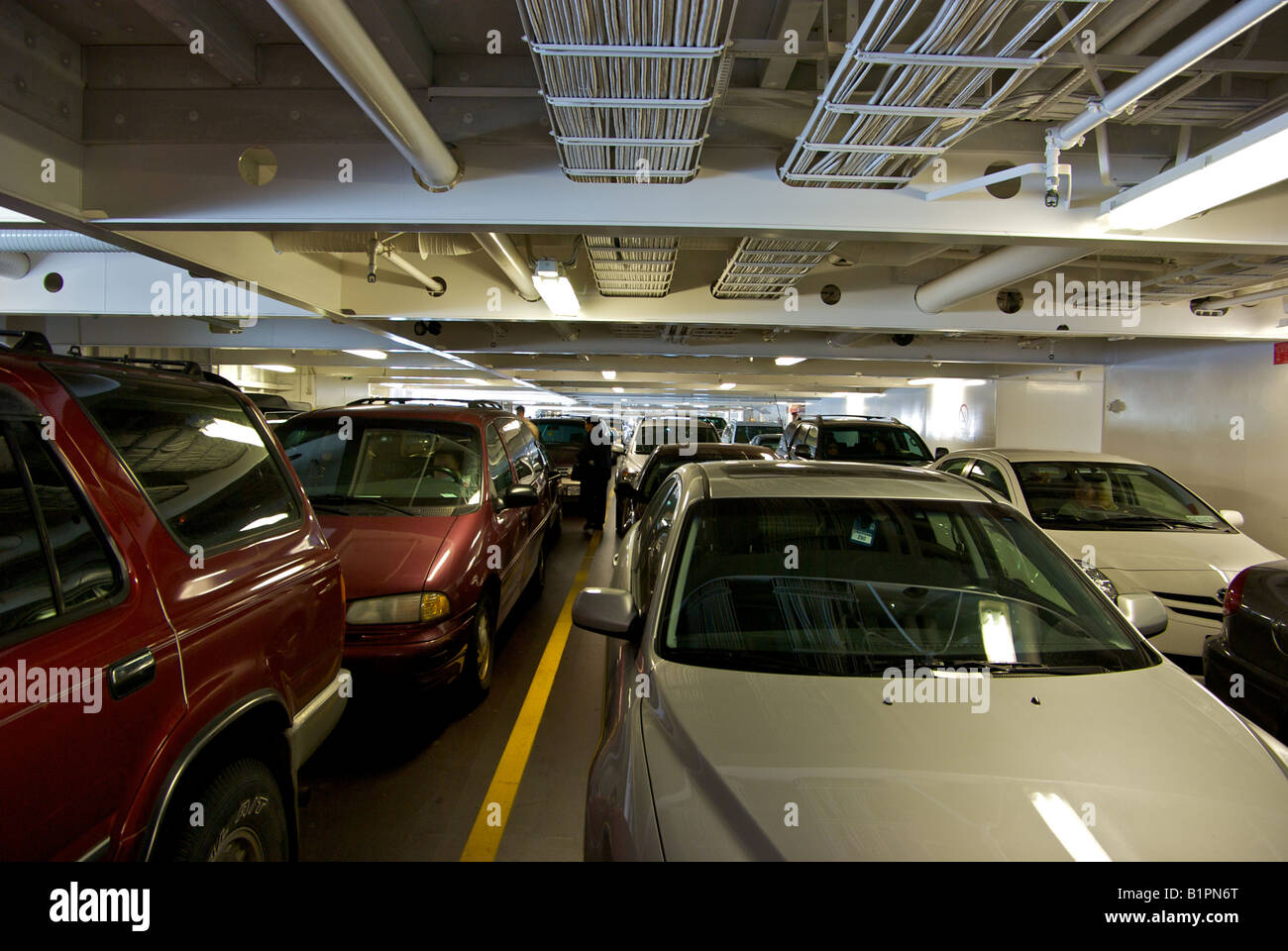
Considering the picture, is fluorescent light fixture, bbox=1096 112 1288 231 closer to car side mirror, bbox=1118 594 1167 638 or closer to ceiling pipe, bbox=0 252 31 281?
car side mirror, bbox=1118 594 1167 638

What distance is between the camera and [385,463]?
5.11 metres

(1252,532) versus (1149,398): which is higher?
(1149,398)

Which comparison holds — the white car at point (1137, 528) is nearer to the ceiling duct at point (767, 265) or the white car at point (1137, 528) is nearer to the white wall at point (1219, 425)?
the ceiling duct at point (767, 265)

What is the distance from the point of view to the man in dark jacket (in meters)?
11.4

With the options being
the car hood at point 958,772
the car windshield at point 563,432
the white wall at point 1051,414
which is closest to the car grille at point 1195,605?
the car hood at point 958,772

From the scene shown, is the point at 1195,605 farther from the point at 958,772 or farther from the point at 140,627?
the point at 140,627

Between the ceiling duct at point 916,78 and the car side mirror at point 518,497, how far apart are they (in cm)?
309

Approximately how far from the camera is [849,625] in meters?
2.35

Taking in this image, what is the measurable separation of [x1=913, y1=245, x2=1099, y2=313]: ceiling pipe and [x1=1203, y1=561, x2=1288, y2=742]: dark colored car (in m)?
2.79

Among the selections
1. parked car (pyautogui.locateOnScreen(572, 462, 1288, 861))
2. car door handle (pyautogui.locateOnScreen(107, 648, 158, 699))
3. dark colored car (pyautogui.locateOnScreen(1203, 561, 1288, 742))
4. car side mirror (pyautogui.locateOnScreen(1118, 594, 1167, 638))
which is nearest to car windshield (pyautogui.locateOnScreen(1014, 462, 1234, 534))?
dark colored car (pyautogui.locateOnScreen(1203, 561, 1288, 742))

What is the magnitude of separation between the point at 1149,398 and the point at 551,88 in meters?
12.8

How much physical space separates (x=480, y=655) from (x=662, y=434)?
11.5 meters
